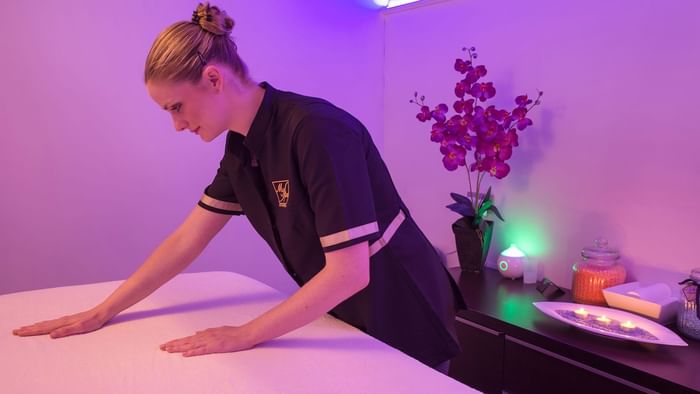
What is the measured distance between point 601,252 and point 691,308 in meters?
0.34

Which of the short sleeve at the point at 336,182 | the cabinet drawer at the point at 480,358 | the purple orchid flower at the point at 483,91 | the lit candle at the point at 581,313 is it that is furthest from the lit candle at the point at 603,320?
the short sleeve at the point at 336,182

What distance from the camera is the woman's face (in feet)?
3.33

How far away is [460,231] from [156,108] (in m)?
1.40

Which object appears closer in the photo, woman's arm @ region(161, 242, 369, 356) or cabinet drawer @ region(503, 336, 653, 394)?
woman's arm @ region(161, 242, 369, 356)

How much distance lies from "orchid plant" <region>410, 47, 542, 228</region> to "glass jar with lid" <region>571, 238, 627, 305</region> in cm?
38

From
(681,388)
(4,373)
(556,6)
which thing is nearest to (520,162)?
(556,6)

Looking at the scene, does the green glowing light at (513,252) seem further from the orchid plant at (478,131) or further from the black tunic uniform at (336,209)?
the black tunic uniform at (336,209)

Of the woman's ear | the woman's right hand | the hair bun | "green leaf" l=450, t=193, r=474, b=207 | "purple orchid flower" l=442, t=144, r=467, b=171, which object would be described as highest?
the hair bun

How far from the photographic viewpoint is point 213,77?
102 centimetres

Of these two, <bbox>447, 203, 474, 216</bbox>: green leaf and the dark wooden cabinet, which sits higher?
<bbox>447, 203, 474, 216</bbox>: green leaf

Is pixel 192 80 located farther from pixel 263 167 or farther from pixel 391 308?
pixel 391 308

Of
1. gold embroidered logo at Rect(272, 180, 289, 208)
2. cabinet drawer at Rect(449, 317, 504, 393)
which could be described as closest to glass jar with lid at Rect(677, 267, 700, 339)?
cabinet drawer at Rect(449, 317, 504, 393)

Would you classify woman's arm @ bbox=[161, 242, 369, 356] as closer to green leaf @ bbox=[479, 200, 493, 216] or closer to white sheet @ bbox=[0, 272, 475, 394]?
white sheet @ bbox=[0, 272, 475, 394]

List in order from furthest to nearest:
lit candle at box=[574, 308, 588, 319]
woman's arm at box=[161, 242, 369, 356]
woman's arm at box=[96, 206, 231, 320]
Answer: lit candle at box=[574, 308, 588, 319]
woman's arm at box=[96, 206, 231, 320]
woman's arm at box=[161, 242, 369, 356]
